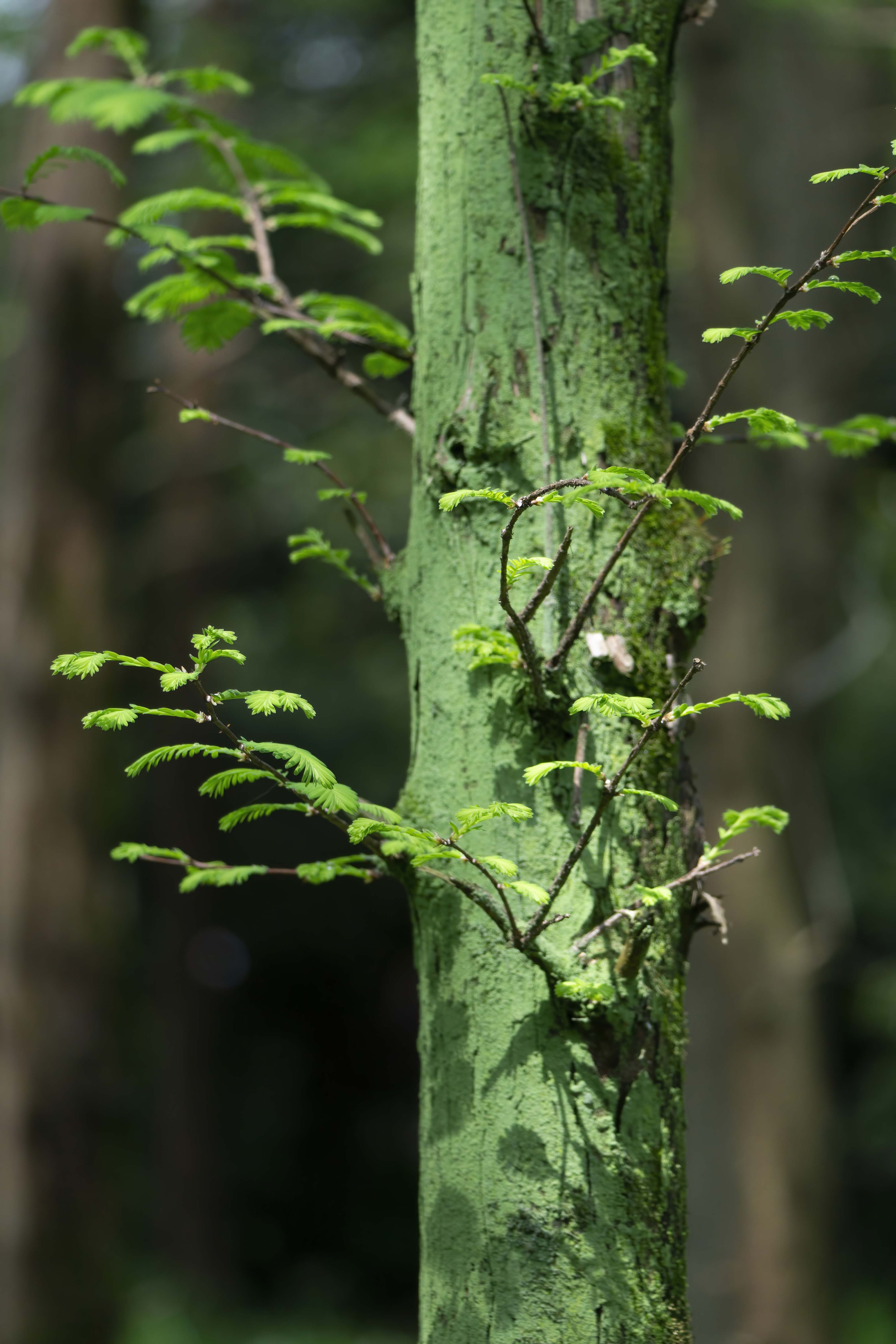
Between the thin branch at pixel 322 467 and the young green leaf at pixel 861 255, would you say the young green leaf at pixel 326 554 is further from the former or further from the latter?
the young green leaf at pixel 861 255

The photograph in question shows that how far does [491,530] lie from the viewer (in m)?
1.29

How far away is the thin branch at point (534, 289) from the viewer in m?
1.28

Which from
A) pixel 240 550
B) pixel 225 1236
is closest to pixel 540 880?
pixel 240 550

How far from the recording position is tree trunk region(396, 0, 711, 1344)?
3.67 feet

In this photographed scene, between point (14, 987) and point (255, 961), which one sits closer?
point (14, 987)

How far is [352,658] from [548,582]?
26.6 ft

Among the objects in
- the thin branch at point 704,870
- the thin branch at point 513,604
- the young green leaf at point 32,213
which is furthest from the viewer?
the young green leaf at point 32,213

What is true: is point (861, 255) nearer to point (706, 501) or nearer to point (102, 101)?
point (706, 501)

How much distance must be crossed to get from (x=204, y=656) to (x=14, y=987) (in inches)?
170

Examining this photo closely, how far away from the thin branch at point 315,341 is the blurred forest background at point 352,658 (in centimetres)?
323

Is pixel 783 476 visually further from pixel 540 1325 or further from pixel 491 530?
pixel 540 1325

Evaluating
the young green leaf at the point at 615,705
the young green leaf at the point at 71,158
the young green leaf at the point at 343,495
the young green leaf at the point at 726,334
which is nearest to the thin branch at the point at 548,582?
the young green leaf at the point at 615,705

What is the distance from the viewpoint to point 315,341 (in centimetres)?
174

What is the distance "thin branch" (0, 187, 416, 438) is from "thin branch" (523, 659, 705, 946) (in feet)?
2.33
